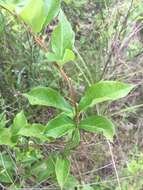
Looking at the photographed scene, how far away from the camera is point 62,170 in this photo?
42.1 inches

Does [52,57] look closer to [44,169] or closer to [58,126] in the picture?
[58,126]

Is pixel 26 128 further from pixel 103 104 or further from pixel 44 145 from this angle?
pixel 103 104

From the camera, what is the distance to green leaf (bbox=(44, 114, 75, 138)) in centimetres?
93

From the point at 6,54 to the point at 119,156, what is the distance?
19.5 inches

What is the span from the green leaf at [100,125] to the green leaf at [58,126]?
1.5 inches

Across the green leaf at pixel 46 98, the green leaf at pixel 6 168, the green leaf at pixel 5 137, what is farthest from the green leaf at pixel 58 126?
the green leaf at pixel 6 168

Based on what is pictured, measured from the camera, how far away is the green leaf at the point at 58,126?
→ 36.6 inches

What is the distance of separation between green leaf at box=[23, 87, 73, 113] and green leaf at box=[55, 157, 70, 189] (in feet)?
0.65

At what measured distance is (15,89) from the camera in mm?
1355

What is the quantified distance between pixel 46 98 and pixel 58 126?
0.23ft

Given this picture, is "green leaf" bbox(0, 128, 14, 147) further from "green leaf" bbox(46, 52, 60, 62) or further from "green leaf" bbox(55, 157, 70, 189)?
"green leaf" bbox(46, 52, 60, 62)

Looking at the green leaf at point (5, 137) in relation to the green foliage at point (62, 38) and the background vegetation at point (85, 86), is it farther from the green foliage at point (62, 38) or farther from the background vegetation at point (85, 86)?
the green foliage at point (62, 38)

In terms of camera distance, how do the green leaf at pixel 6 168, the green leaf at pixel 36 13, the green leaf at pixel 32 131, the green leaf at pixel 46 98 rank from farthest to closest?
the green leaf at pixel 6 168
the green leaf at pixel 32 131
the green leaf at pixel 46 98
the green leaf at pixel 36 13

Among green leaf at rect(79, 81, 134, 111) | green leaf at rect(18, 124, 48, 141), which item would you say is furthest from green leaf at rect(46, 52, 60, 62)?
green leaf at rect(18, 124, 48, 141)
